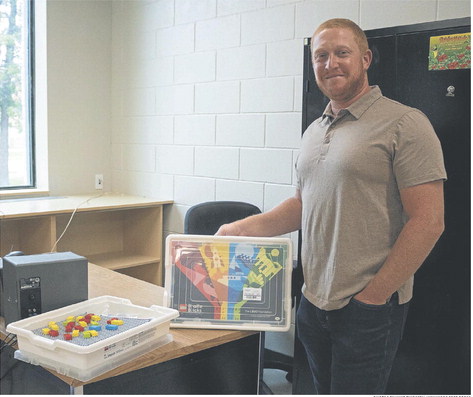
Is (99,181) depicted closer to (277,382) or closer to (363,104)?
(277,382)

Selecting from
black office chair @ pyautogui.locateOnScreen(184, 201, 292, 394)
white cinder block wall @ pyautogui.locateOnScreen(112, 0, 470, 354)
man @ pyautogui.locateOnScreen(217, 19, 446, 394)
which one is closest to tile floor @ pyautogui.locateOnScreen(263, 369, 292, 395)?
black office chair @ pyautogui.locateOnScreen(184, 201, 292, 394)

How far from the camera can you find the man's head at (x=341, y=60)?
1736mm

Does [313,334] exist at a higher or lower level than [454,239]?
lower

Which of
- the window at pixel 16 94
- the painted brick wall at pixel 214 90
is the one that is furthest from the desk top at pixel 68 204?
the window at pixel 16 94

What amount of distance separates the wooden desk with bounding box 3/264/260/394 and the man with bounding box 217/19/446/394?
0.25m

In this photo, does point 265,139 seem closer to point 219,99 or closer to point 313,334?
point 219,99

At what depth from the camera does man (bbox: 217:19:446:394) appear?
1.59 metres

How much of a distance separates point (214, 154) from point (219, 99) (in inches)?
13.9

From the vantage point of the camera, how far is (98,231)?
162 inches

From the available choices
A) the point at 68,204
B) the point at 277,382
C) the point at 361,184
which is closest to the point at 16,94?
the point at 68,204

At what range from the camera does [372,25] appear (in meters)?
2.82

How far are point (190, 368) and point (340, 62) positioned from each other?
1068 mm

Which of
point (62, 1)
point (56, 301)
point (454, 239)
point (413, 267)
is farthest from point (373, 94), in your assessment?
point (62, 1)

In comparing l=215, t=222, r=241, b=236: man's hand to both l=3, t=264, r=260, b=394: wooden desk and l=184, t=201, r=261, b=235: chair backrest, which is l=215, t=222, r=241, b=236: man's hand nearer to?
l=3, t=264, r=260, b=394: wooden desk
